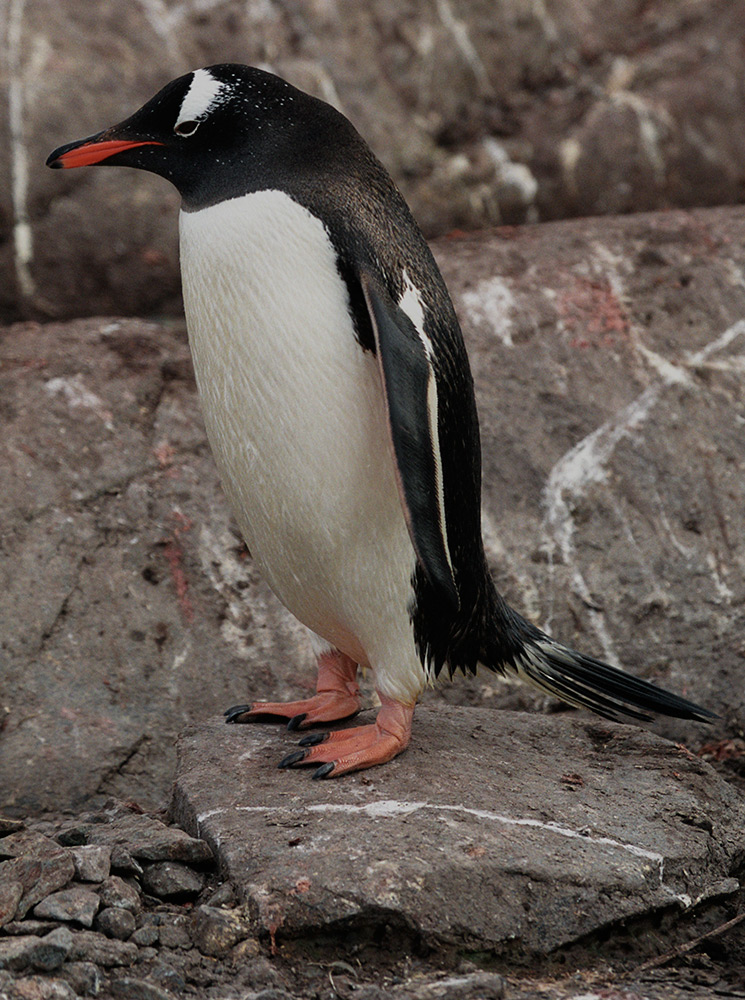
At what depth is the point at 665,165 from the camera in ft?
19.0

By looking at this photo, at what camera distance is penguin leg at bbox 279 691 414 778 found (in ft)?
8.89

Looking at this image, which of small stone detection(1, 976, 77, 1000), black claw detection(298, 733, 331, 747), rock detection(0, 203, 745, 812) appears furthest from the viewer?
rock detection(0, 203, 745, 812)

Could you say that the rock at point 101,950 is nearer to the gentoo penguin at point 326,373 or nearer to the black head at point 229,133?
the gentoo penguin at point 326,373

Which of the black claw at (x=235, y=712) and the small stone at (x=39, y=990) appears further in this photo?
the black claw at (x=235, y=712)

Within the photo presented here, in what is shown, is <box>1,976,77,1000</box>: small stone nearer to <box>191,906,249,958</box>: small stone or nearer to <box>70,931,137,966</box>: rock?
<box>70,931,137,966</box>: rock

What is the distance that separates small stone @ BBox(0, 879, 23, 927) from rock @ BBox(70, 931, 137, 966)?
0.47 ft

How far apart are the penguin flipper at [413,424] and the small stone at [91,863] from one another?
0.87 metres

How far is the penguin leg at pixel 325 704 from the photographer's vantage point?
10.0ft

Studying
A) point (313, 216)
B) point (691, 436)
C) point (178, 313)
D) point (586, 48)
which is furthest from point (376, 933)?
point (586, 48)

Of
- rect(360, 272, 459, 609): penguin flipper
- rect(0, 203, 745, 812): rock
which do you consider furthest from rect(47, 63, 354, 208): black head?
rect(0, 203, 745, 812): rock

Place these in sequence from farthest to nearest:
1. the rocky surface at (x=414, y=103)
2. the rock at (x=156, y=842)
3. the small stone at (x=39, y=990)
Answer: the rocky surface at (x=414, y=103) < the rock at (x=156, y=842) < the small stone at (x=39, y=990)

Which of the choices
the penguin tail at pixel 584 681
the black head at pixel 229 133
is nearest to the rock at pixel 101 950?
the penguin tail at pixel 584 681

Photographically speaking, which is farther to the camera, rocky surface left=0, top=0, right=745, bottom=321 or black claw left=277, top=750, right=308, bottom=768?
rocky surface left=0, top=0, right=745, bottom=321

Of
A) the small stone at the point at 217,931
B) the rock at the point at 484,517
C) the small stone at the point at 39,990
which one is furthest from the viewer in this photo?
the rock at the point at 484,517
